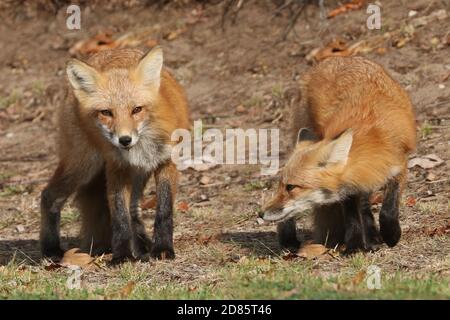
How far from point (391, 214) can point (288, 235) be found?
98cm

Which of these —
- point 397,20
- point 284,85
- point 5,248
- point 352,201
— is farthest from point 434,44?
point 5,248

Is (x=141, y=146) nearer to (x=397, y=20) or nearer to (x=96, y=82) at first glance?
(x=96, y=82)

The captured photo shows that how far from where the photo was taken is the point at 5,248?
893 centimetres

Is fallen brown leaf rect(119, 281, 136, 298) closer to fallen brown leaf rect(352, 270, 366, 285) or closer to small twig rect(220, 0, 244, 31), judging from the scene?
fallen brown leaf rect(352, 270, 366, 285)

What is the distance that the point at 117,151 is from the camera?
7.49 m

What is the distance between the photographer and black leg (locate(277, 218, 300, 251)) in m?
7.91

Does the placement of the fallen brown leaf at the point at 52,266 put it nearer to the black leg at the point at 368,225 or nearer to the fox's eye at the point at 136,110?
the fox's eye at the point at 136,110

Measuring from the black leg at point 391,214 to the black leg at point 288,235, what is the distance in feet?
2.75

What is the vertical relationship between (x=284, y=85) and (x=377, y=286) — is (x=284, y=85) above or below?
above

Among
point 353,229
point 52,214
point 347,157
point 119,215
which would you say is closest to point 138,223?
point 119,215

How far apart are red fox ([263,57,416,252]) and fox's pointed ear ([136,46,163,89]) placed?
130 centimetres

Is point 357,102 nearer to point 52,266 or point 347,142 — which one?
point 347,142
